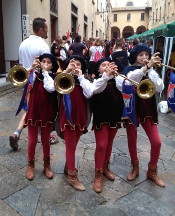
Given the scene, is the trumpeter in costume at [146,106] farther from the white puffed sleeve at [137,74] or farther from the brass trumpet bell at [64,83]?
the brass trumpet bell at [64,83]

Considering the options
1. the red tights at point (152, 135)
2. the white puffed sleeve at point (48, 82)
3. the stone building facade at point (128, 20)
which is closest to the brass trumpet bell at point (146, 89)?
the red tights at point (152, 135)

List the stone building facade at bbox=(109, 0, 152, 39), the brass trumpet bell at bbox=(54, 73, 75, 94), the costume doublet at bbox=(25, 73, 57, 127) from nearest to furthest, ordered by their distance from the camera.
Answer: the brass trumpet bell at bbox=(54, 73, 75, 94), the costume doublet at bbox=(25, 73, 57, 127), the stone building facade at bbox=(109, 0, 152, 39)

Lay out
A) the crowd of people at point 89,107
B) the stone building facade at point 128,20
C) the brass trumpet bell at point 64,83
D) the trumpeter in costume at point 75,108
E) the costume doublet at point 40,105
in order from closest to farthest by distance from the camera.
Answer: the brass trumpet bell at point 64,83, the trumpeter in costume at point 75,108, the crowd of people at point 89,107, the costume doublet at point 40,105, the stone building facade at point 128,20

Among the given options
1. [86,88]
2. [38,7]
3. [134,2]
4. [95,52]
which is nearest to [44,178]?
[86,88]

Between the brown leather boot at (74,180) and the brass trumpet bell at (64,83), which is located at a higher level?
the brass trumpet bell at (64,83)

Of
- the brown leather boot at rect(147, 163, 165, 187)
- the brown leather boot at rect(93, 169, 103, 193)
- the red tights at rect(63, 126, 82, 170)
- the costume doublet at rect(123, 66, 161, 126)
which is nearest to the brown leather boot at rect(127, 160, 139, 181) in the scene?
the brown leather boot at rect(147, 163, 165, 187)

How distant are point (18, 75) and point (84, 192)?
1.45 m

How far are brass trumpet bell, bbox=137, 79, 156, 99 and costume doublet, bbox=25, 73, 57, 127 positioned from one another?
37.4 inches

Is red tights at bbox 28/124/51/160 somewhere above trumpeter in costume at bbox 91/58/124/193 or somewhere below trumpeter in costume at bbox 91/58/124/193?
below

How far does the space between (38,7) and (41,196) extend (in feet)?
26.9

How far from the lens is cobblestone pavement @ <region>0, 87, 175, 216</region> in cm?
232

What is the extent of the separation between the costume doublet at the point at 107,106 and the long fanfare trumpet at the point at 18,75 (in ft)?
2.45

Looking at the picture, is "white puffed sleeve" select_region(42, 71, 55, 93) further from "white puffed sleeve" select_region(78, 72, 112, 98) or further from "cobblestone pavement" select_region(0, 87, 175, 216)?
"cobblestone pavement" select_region(0, 87, 175, 216)

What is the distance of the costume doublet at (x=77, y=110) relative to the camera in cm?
248
